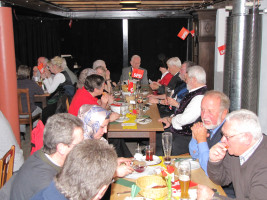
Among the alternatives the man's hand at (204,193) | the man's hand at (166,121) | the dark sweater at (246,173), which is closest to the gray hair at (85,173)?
the man's hand at (204,193)

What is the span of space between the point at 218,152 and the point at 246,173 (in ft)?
0.78

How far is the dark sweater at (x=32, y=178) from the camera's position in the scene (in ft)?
5.77

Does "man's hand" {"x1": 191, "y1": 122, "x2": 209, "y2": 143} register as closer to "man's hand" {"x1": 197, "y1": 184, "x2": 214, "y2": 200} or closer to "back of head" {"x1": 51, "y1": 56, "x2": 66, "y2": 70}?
"man's hand" {"x1": 197, "y1": 184, "x2": 214, "y2": 200}

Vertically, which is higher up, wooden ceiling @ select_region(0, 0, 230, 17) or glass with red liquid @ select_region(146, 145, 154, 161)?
wooden ceiling @ select_region(0, 0, 230, 17)

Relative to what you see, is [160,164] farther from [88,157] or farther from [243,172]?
[88,157]

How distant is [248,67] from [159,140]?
2.11 metres

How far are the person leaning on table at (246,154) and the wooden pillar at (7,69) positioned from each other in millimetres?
3075

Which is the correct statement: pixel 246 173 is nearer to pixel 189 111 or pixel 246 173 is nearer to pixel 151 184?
pixel 151 184

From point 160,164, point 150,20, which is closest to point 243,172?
point 160,164

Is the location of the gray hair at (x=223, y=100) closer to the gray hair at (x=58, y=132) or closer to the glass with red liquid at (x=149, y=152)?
the glass with red liquid at (x=149, y=152)

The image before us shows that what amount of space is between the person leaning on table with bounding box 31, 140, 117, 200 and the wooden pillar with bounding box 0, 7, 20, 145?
310 cm

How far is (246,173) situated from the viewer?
1996 mm

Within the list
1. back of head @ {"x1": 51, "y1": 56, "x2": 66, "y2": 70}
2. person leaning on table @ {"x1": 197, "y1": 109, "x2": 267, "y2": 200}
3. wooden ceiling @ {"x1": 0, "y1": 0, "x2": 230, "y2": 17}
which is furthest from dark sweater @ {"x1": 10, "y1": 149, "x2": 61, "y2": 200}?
back of head @ {"x1": 51, "y1": 56, "x2": 66, "y2": 70}

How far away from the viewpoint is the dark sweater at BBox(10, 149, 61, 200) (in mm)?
1758
